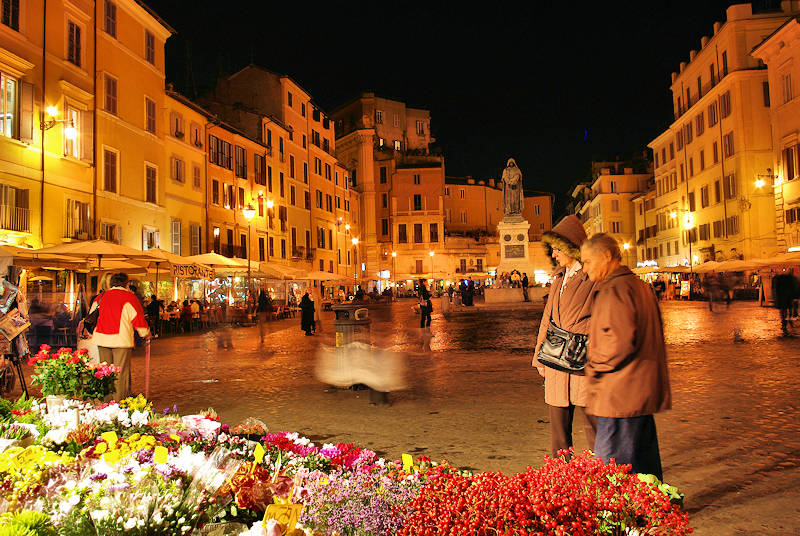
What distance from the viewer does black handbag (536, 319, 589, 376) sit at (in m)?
4.13

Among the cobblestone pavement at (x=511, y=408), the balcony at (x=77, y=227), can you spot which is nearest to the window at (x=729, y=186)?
the cobblestone pavement at (x=511, y=408)

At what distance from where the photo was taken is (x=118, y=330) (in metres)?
7.62

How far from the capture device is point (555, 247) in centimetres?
507

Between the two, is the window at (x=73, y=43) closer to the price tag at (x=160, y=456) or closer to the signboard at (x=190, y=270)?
the signboard at (x=190, y=270)

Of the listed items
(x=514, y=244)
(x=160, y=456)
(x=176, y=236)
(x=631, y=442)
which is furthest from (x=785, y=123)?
(x=160, y=456)

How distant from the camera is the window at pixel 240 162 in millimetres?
39312

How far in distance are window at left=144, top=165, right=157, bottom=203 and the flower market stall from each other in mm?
27251

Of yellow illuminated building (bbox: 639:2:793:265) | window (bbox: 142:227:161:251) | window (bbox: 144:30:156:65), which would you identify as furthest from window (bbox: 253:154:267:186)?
yellow illuminated building (bbox: 639:2:793:265)

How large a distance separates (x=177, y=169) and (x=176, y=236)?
3638mm

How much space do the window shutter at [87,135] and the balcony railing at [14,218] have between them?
4.09 metres

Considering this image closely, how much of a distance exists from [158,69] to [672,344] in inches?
1046

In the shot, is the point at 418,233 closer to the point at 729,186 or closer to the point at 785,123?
the point at 729,186

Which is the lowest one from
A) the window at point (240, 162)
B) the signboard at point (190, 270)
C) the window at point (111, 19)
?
the signboard at point (190, 270)

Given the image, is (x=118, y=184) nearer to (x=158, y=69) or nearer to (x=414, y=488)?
(x=158, y=69)
